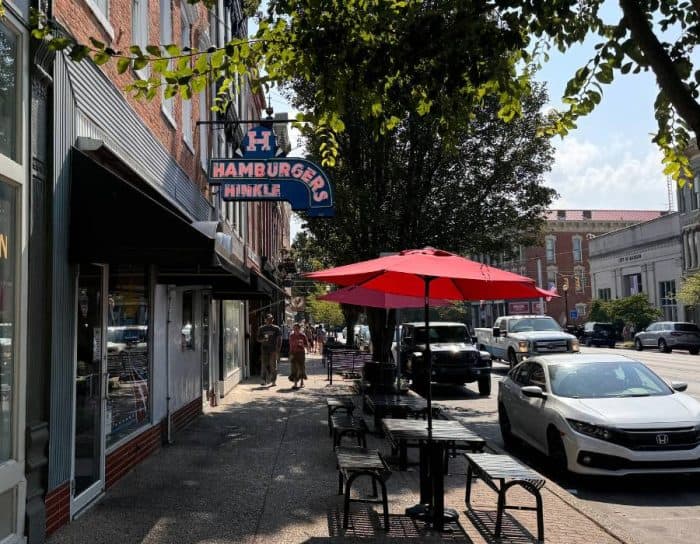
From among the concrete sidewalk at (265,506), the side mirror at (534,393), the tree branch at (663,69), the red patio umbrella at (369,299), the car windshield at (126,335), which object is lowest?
the concrete sidewalk at (265,506)

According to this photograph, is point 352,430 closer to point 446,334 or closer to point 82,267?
point 82,267

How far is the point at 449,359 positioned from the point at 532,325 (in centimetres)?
796

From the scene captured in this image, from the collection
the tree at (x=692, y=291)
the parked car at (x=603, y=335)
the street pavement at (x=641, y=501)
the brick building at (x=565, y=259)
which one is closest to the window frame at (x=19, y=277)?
the street pavement at (x=641, y=501)

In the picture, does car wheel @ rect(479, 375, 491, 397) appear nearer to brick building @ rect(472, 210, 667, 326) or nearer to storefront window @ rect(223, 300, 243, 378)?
storefront window @ rect(223, 300, 243, 378)

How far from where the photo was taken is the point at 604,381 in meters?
8.48

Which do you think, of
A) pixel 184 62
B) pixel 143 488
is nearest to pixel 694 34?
pixel 184 62

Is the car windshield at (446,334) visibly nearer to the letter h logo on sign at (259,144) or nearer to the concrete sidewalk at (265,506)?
the letter h logo on sign at (259,144)

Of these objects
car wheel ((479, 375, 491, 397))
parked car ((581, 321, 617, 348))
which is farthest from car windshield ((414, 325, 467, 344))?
parked car ((581, 321, 617, 348))

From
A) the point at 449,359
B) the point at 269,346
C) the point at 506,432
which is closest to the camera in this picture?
the point at 506,432

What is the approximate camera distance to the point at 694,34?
17.4 feet

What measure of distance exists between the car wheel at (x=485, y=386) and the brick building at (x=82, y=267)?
9028 millimetres

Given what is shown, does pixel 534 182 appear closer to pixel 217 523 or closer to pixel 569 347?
pixel 569 347

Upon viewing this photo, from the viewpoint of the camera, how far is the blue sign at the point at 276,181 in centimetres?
1249

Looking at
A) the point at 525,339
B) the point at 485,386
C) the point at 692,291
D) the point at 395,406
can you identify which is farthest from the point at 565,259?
the point at 395,406
